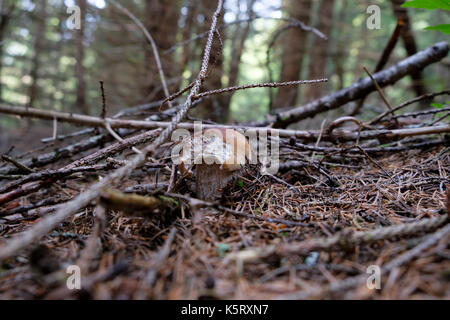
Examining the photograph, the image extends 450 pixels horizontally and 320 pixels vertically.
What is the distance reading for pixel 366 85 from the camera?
3150mm

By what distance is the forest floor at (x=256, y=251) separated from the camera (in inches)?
36.9

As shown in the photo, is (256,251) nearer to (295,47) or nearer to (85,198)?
(85,198)

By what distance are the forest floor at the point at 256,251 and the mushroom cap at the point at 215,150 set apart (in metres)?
0.28

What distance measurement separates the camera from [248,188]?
191 cm

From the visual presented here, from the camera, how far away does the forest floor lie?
0.94 metres

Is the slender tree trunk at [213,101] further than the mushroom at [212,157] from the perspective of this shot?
Yes

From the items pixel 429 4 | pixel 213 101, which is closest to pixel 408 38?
pixel 429 4

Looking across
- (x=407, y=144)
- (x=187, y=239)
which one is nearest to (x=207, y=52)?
(x=187, y=239)

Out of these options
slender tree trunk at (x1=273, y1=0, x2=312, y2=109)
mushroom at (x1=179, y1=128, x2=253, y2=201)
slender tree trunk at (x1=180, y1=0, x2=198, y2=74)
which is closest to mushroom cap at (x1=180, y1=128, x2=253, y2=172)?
mushroom at (x1=179, y1=128, x2=253, y2=201)

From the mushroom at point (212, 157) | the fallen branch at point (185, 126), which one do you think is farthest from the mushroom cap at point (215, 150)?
the fallen branch at point (185, 126)

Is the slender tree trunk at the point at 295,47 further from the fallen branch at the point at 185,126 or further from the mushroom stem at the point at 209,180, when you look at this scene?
the mushroom stem at the point at 209,180
